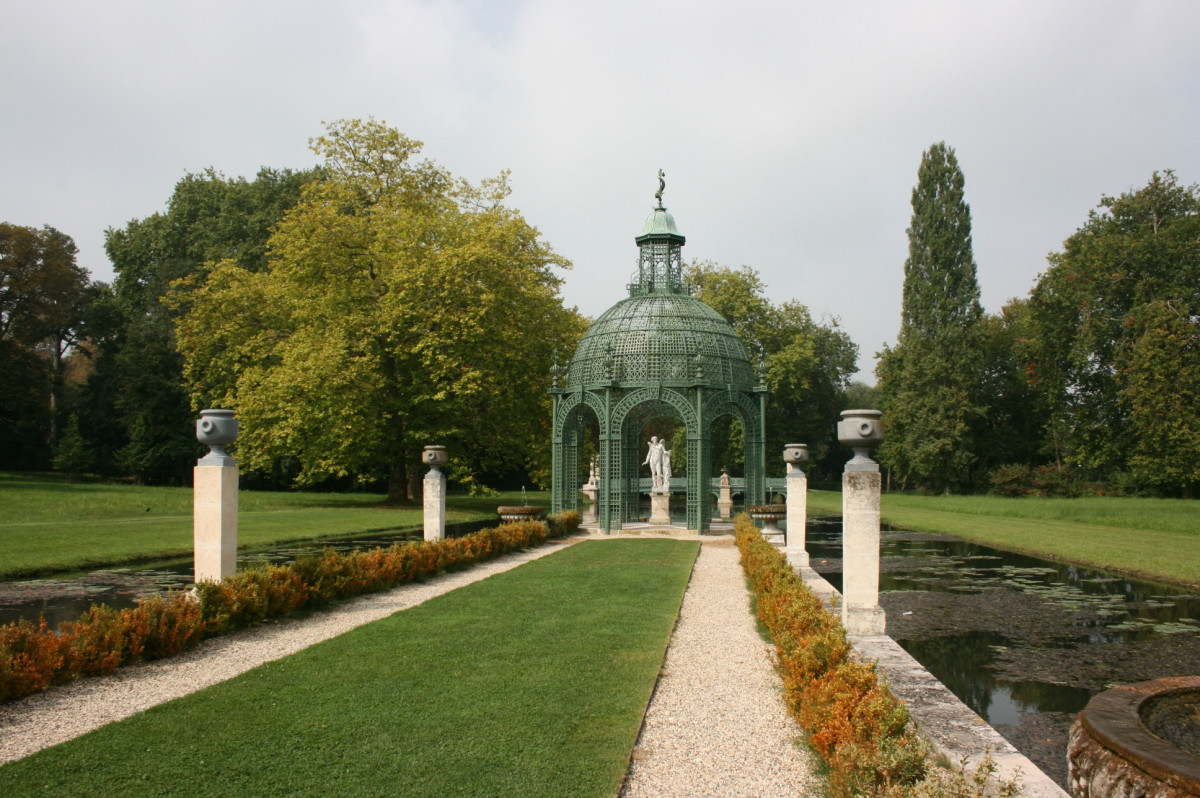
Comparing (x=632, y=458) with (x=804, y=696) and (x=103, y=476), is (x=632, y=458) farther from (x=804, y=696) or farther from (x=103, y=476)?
(x=103, y=476)

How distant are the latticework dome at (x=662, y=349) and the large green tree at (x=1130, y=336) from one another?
16.3 m

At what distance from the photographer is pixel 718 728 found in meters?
5.86

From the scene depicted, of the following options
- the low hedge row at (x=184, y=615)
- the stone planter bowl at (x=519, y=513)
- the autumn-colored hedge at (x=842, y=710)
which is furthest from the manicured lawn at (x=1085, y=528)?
the low hedge row at (x=184, y=615)

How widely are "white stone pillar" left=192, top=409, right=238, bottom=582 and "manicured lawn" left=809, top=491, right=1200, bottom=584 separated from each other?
14334mm

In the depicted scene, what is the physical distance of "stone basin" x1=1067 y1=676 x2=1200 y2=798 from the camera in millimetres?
3188

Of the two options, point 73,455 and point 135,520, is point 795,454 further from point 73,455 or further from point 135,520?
point 73,455

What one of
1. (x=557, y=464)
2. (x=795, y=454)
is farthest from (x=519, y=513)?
(x=795, y=454)

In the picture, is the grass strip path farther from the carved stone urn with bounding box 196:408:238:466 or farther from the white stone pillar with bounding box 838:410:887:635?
the carved stone urn with bounding box 196:408:238:466

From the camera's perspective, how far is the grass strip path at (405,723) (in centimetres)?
464

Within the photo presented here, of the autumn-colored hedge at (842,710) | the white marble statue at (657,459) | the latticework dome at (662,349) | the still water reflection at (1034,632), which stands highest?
the latticework dome at (662,349)

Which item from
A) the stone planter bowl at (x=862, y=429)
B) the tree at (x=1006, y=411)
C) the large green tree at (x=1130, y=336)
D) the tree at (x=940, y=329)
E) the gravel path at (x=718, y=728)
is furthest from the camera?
the tree at (x=1006, y=411)

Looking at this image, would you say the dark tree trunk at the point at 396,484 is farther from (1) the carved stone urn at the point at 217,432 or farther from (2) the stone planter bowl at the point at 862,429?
(2) the stone planter bowl at the point at 862,429

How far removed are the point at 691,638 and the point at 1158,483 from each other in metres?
33.6

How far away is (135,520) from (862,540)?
1865 cm
